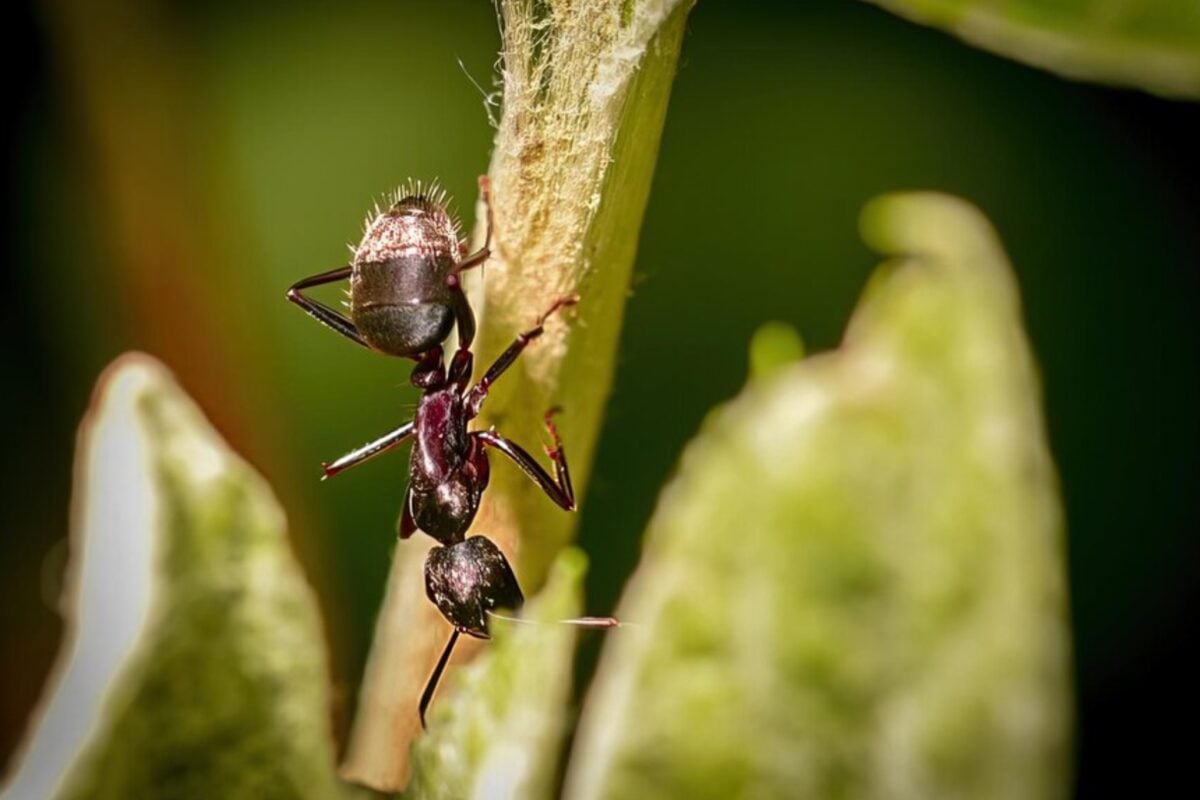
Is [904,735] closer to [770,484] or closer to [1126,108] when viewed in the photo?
[770,484]

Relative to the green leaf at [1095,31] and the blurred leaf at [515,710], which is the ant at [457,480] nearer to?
the blurred leaf at [515,710]

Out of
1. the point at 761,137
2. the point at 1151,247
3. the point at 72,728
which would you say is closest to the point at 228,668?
the point at 72,728

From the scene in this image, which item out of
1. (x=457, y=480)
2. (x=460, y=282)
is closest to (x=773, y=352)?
(x=460, y=282)

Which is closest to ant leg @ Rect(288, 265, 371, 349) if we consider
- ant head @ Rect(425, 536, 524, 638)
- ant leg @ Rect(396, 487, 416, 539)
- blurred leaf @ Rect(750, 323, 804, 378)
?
ant leg @ Rect(396, 487, 416, 539)

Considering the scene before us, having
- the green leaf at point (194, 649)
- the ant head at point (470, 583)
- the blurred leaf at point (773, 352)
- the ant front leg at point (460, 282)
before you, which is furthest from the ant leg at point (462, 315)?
the blurred leaf at point (773, 352)

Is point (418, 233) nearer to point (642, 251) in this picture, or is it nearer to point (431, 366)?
point (431, 366)
